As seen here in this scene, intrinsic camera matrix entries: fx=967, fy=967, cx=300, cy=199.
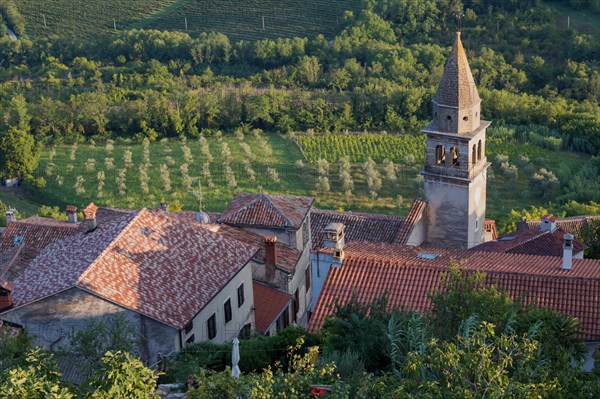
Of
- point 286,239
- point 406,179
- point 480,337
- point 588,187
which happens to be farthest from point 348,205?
point 480,337

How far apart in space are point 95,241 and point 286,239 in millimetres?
8866

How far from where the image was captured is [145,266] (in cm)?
2858

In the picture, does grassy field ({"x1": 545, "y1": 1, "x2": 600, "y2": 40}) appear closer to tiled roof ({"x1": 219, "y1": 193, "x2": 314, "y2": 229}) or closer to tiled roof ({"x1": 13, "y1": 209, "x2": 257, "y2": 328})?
tiled roof ({"x1": 219, "y1": 193, "x2": 314, "y2": 229})

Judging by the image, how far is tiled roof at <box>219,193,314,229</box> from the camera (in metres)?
35.8

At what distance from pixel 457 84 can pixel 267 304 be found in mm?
11263

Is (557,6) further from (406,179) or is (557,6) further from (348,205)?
(348,205)

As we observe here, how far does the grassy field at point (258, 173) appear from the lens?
5903 centimetres

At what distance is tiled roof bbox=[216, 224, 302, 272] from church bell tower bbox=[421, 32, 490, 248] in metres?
6.39

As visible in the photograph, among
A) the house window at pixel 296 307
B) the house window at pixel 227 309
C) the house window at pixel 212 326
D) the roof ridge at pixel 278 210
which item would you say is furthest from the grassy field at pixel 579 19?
the house window at pixel 212 326

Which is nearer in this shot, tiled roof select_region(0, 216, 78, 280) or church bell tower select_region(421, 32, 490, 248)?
tiled roof select_region(0, 216, 78, 280)

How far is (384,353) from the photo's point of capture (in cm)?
2194

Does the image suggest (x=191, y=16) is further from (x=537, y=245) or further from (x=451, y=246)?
(x=537, y=245)

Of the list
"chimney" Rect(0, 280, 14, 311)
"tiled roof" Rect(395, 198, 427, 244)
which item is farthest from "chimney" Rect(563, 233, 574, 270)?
"chimney" Rect(0, 280, 14, 311)

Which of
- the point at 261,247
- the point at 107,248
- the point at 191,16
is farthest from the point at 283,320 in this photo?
the point at 191,16
